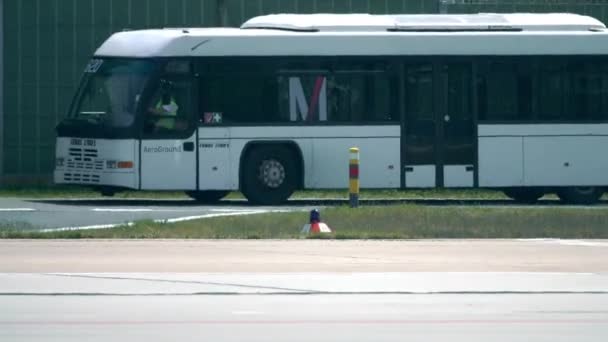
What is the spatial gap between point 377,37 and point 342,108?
1.36 m

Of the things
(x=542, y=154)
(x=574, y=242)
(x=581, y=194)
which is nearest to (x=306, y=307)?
(x=574, y=242)

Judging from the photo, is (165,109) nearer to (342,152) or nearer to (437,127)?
(342,152)

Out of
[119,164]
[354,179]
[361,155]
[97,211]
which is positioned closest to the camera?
[354,179]

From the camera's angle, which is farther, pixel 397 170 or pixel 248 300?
pixel 397 170

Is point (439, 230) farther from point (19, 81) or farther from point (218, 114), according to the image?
point (19, 81)

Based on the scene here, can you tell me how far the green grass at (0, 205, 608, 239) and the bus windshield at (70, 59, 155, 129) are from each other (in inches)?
202

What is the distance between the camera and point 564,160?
27.8 m

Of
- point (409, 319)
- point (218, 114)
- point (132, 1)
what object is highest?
point (132, 1)

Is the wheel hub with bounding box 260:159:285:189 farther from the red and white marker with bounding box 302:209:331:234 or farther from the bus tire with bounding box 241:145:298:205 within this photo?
the red and white marker with bounding box 302:209:331:234

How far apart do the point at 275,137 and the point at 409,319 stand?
14980 mm

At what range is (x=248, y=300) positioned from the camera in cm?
1352

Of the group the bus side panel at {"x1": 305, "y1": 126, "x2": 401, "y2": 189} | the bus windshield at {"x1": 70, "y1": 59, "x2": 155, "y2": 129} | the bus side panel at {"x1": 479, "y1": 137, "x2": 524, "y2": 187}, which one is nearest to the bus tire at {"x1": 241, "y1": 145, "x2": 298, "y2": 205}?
the bus side panel at {"x1": 305, "y1": 126, "x2": 401, "y2": 189}

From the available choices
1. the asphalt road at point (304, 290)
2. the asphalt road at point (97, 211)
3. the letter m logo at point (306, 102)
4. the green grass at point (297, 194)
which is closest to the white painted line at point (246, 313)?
the asphalt road at point (304, 290)

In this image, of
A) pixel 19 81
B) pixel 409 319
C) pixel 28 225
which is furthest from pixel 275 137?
pixel 409 319
